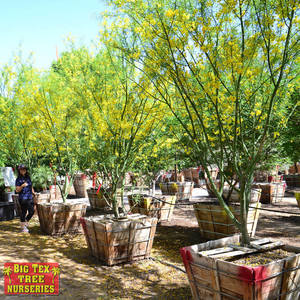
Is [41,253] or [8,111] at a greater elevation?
[8,111]

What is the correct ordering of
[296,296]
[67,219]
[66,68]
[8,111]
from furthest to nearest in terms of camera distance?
1. [8,111]
2. [67,219]
3. [66,68]
4. [296,296]

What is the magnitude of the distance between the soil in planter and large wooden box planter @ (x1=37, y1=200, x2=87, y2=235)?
4.67 meters

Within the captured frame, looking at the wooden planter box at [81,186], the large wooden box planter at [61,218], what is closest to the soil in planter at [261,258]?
the large wooden box planter at [61,218]

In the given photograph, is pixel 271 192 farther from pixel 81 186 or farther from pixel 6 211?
pixel 6 211

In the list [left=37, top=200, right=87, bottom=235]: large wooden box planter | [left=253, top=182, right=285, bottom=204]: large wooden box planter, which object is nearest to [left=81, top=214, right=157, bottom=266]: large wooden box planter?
[left=37, top=200, right=87, bottom=235]: large wooden box planter

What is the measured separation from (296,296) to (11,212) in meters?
8.08

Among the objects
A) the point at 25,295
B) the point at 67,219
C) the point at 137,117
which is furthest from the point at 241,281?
the point at 67,219

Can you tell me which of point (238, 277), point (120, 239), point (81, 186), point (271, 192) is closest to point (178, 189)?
point (271, 192)

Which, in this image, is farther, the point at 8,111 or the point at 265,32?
the point at 8,111

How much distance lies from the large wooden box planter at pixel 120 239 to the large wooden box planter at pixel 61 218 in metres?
1.93

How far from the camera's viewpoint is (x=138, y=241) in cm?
495

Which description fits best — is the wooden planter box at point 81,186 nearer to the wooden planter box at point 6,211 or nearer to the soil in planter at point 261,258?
the wooden planter box at point 6,211

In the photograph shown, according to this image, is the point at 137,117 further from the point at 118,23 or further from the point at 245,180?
the point at 245,180

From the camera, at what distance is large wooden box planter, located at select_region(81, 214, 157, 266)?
15.5ft
